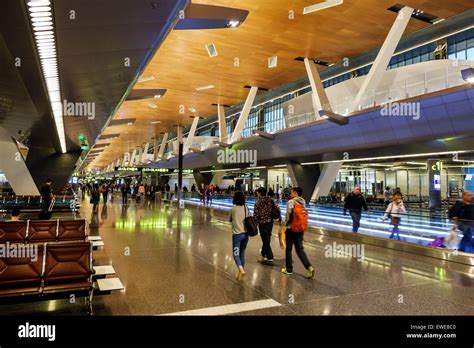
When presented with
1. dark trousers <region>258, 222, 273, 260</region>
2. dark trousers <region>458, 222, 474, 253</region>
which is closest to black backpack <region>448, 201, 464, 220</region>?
dark trousers <region>458, 222, 474, 253</region>

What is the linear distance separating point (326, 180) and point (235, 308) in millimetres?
24830

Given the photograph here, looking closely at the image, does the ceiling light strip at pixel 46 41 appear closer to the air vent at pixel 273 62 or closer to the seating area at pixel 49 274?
the seating area at pixel 49 274

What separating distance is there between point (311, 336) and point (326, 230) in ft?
28.5

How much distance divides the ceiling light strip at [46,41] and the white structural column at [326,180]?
74.6ft

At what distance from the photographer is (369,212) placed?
1108 cm

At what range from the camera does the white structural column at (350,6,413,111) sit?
15.8 meters

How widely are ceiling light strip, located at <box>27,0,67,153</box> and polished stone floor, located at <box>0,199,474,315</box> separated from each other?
156 inches

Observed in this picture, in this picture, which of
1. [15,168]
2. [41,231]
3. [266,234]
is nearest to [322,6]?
[266,234]

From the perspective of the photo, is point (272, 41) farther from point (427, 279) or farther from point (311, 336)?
point (311, 336)

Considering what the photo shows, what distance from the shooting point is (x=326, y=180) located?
92.6ft

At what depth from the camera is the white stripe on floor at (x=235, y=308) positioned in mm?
4414

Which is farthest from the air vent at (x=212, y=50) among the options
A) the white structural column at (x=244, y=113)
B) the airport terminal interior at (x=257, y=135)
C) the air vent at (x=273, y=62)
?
the white structural column at (x=244, y=113)

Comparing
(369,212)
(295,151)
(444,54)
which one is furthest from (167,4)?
(444,54)

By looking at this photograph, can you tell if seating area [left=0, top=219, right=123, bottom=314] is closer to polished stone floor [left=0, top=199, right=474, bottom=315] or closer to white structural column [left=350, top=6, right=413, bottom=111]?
polished stone floor [left=0, top=199, right=474, bottom=315]
